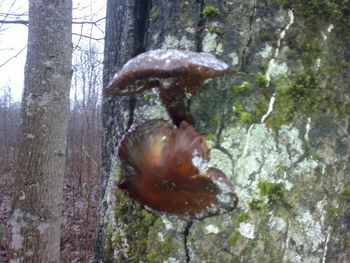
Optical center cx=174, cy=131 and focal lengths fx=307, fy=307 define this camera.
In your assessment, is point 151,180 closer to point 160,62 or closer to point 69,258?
point 160,62

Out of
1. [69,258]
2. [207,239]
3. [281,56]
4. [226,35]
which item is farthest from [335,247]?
[69,258]

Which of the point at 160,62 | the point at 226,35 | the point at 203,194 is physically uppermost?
the point at 226,35

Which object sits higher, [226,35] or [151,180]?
[226,35]

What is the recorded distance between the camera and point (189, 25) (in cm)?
82

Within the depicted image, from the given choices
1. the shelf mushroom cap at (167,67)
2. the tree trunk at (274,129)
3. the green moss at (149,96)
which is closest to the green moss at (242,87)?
the tree trunk at (274,129)

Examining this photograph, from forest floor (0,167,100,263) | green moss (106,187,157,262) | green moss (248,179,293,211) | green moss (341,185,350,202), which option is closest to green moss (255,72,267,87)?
green moss (248,179,293,211)

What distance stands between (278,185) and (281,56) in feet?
1.07

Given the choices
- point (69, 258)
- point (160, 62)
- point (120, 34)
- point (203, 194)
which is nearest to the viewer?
point (160, 62)

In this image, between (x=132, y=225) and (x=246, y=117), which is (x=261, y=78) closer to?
(x=246, y=117)

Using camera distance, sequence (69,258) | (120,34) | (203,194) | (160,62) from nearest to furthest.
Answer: (160,62)
(203,194)
(120,34)
(69,258)

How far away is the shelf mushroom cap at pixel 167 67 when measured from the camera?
24.5 inches

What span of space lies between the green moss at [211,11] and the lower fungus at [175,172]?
0.30 meters

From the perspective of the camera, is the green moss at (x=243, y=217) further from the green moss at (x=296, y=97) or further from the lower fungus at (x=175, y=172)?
the green moss at (x=296, y=97)

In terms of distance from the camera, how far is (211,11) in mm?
803
